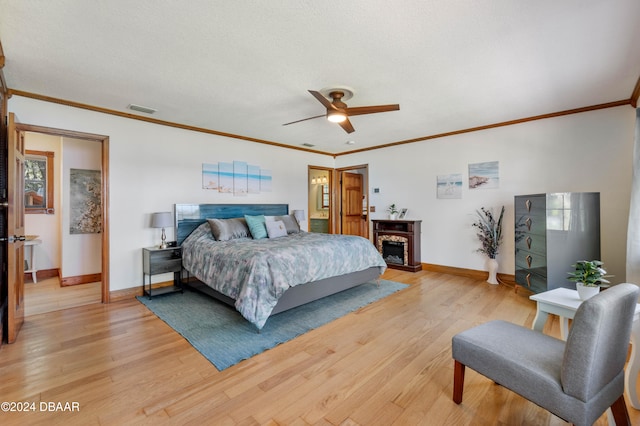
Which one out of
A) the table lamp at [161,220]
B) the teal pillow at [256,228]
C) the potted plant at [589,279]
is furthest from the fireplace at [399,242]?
the table lamp at [161,220]

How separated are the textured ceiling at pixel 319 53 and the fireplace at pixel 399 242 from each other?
236cm

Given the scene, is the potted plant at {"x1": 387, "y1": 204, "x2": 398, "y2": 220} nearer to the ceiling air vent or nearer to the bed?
the bed

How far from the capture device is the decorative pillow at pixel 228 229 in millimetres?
4324

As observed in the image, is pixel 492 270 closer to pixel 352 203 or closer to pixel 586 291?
pixel 586 291

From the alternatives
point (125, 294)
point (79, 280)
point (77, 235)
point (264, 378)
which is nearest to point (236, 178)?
point (125, 294)

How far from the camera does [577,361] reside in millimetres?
1276

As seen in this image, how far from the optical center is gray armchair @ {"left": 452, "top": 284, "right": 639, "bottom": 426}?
126cm

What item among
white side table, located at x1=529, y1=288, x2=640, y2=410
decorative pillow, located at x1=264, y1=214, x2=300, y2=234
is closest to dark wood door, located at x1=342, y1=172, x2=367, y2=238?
decorative pillow, located at x1=264, y1=214, x2=300, y2=234

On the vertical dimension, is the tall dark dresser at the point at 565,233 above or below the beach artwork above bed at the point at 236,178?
below

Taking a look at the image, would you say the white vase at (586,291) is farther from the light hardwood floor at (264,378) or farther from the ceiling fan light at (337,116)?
the ceiling fan light at (337,116)

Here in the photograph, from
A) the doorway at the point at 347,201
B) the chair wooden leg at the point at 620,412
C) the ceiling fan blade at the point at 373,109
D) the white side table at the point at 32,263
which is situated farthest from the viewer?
the doorway at the point at 347,201

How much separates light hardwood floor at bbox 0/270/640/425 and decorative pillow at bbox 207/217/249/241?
145 cm

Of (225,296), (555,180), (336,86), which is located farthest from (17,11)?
(555,180)

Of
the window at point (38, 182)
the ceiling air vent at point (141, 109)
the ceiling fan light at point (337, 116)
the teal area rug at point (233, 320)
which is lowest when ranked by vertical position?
the teal area rug at point (233, 320)
